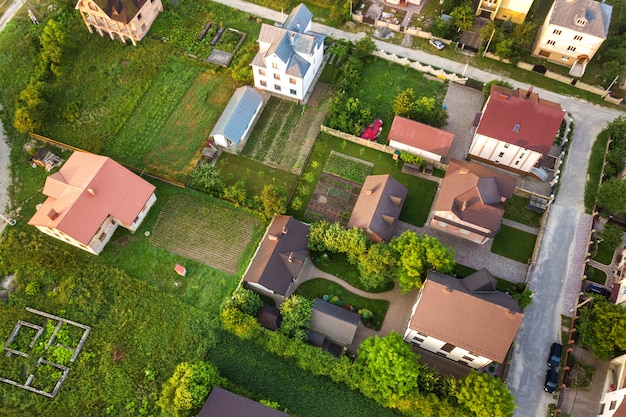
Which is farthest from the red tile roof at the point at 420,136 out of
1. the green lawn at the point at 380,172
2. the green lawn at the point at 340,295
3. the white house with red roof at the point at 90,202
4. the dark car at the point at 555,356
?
the white house with red roof at the point at 90,202

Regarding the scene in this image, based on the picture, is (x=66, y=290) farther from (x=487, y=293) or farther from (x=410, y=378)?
(x=487, y=293)

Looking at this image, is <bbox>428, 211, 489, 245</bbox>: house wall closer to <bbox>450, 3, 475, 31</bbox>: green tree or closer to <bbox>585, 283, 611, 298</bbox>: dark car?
<bbox>585, 283, 611, 298</bbox>: dark car

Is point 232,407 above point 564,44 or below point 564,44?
below

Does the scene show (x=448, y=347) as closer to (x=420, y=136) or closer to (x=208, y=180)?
(x=420, y=136)

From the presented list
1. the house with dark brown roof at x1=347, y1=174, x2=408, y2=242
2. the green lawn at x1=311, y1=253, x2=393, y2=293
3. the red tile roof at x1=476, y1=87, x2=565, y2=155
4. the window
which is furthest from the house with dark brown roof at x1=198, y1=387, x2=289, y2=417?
the red tile roof at x1=476, y1=87, x2=565, y2=155

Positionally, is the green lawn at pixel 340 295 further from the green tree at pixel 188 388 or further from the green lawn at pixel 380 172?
the green tree at pixel 188 388

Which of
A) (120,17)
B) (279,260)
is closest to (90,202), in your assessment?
(279,260)
